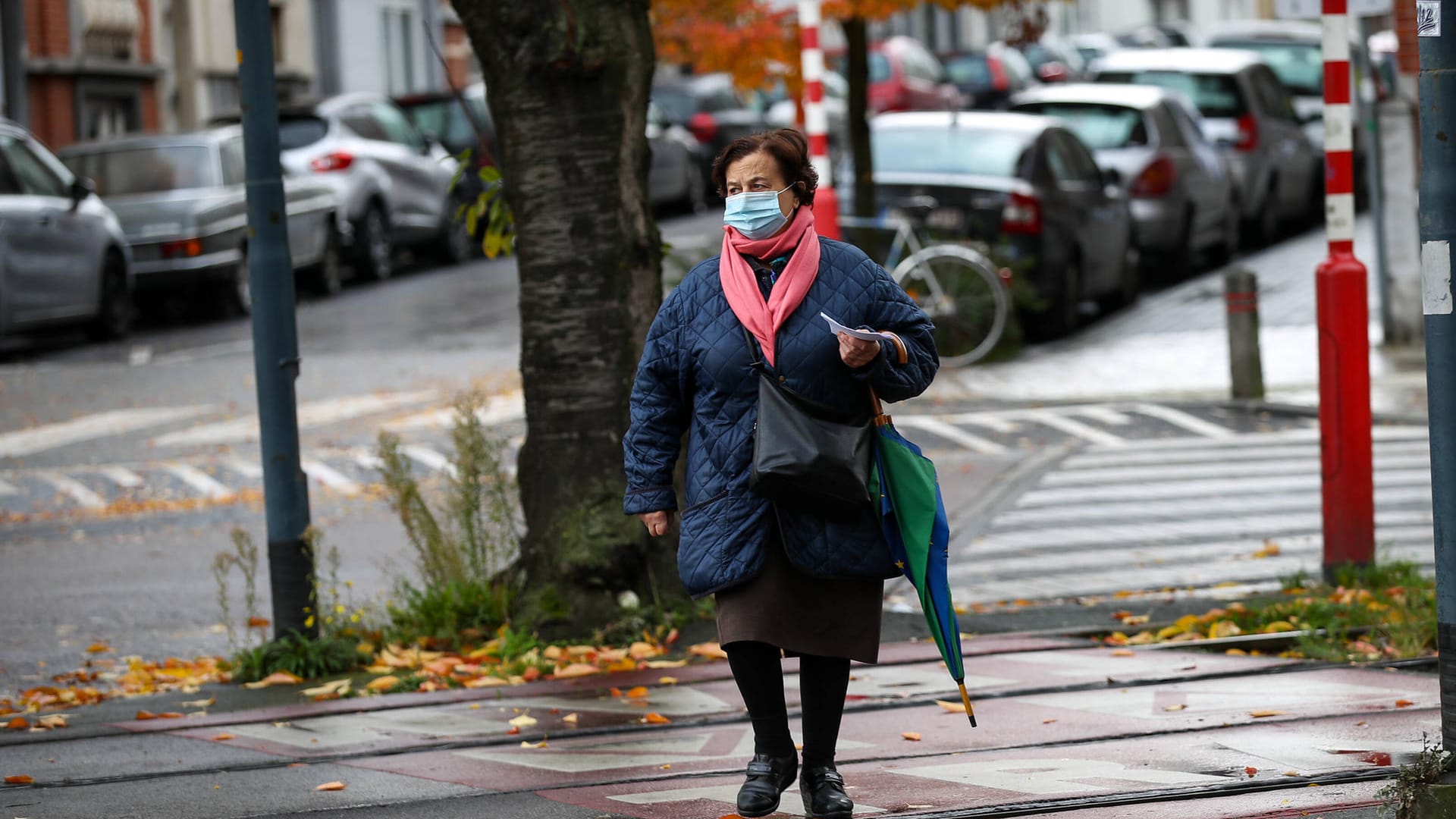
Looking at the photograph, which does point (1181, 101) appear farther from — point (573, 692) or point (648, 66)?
point (573, 692)

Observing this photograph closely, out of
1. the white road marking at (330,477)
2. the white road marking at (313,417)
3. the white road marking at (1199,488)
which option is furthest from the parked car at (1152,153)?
the white road marking at (330,477)

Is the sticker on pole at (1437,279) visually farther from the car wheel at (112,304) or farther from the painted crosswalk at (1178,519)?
the car wheel at (112,304)

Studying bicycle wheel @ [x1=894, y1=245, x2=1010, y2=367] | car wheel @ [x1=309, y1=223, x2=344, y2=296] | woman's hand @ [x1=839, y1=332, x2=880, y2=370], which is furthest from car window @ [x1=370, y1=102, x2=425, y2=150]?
woman's hand @ [x1=839, y1=332, x2=880, y2=370]

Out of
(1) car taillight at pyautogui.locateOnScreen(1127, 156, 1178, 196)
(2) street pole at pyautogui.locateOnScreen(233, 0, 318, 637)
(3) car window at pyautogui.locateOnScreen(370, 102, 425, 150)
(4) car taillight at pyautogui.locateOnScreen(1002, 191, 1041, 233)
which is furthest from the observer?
(3) car window at pyautogui.locateOnScreen(370, 102, 425, 150)

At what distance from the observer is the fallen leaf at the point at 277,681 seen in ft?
24.8

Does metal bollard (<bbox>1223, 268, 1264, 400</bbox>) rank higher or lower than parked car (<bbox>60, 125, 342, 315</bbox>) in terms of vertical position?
lower

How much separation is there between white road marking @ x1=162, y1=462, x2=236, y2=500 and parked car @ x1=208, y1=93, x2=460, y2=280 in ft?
29.5

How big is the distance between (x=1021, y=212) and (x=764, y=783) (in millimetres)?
11535

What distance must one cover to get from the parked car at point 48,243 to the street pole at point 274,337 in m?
10.3

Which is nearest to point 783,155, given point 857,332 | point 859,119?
point 857,332

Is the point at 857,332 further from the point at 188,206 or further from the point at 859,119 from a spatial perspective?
the point at 188,206

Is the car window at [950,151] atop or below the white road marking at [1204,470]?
atop

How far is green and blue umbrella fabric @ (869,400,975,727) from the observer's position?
5.12m

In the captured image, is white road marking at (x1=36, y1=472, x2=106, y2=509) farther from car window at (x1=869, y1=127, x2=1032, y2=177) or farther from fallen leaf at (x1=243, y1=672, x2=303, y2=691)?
car window at (x1=869, y1=127, x2=1032, y2=177)
